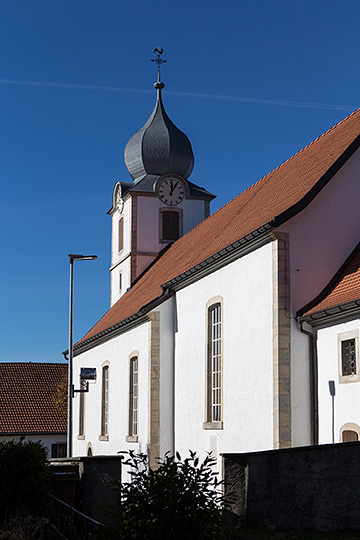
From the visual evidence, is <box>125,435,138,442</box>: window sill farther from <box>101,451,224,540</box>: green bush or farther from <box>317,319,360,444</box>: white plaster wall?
<box>101,451,224,540</box>: green bush

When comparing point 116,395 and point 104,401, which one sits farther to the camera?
point 104,401

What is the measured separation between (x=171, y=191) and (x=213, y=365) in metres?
15.2

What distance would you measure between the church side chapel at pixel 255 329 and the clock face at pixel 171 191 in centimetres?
506

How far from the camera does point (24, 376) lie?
128 feet

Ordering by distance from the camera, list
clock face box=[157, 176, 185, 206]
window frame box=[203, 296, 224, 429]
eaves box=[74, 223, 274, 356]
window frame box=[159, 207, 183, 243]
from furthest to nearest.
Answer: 1. clock face box=[157, 176, 185, 206]
2. window frame box=[159, 207, 183, 243]
3. window frame box=[203, 296, 224, 429]
4. eaves box=[74, 223, 274, 356]

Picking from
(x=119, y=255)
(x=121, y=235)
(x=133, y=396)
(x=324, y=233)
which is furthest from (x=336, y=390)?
(x=121, y=235)

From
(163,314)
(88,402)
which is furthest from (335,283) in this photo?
(88,402)

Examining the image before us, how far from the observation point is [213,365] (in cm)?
1847

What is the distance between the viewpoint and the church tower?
105 feet

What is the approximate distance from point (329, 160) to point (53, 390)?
2523cm

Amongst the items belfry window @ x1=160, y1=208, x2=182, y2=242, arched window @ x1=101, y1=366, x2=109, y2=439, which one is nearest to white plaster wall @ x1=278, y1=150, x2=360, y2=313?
arched window @ x1=101, y1=366, x2=109, y2=439

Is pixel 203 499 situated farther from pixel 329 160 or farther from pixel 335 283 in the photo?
pixel 329 160

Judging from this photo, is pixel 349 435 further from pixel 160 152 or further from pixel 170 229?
pixel 160 152

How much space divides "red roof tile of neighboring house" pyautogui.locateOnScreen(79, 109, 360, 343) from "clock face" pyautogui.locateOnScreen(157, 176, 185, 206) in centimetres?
488
